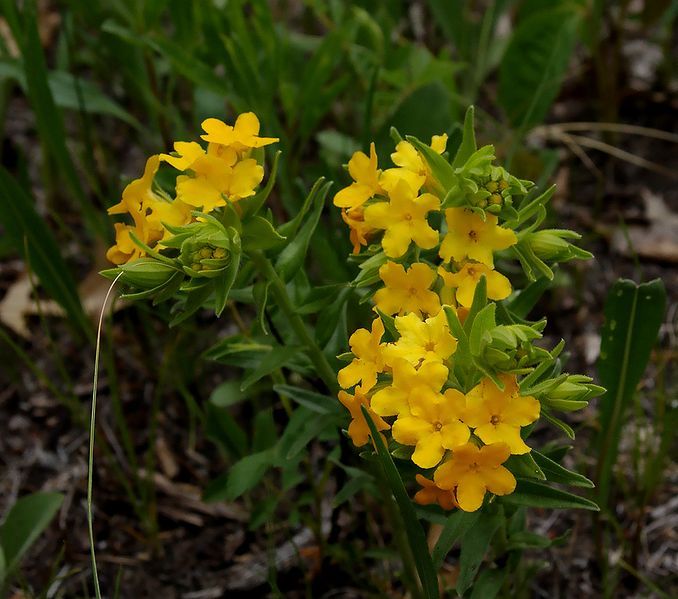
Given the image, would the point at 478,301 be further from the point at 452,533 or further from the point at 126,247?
the point at 126,247

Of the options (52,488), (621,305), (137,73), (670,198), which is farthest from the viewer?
(670,198)

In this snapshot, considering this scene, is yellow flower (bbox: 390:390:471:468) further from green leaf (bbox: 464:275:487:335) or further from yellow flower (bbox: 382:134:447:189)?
yellow flower (bbox: 382:134:447:189)

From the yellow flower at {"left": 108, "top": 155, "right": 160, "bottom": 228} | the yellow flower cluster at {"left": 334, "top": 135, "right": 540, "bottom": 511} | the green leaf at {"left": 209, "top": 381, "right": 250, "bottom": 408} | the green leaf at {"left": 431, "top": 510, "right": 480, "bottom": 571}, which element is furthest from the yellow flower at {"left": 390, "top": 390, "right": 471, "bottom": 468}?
the green leaf at {"left": 209, "top": 381, "right": 250, "bottom": 408}

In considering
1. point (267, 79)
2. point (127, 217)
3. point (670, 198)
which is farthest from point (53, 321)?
point (670, 198)

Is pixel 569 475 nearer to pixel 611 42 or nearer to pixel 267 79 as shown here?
pixel 267 79

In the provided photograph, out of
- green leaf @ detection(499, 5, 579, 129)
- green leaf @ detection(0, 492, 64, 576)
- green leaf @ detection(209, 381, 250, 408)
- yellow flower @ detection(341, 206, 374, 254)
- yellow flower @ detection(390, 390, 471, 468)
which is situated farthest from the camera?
green leaf @ detection(499, 5, 579, 129)

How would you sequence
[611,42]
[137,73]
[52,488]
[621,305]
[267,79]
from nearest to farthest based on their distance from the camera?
[621,305] < [52,488] < [267,79] < [137,73] < [611,42]

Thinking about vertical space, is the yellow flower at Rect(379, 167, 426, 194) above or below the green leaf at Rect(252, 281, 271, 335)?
above
